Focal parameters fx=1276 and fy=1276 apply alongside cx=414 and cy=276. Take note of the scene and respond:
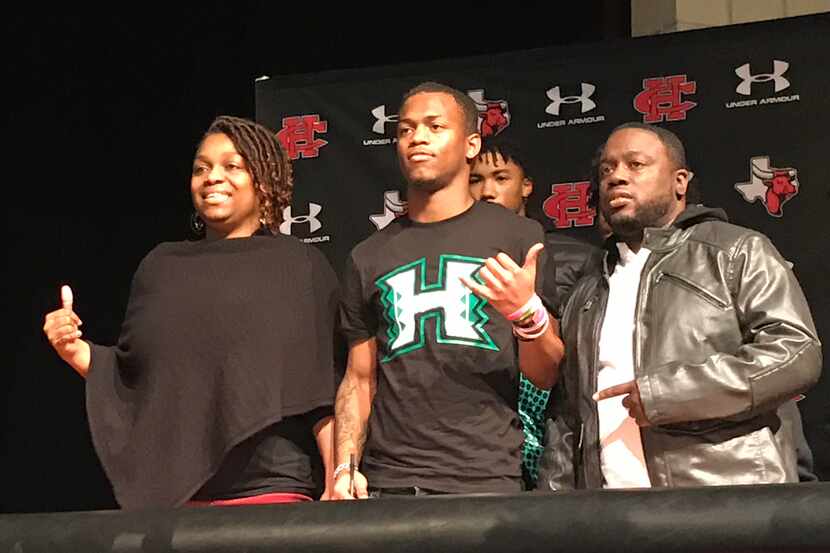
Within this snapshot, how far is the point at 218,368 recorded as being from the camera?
2.73m

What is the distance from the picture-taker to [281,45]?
5031 millimetres

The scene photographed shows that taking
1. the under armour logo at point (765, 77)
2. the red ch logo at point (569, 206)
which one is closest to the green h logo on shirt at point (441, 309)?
the red ch logo at point (569, 206)

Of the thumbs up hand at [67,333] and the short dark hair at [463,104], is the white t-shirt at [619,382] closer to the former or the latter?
the short dark hair at [463,104]

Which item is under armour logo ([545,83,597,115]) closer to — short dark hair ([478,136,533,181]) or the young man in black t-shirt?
short dark hair ([478,136,533,181])

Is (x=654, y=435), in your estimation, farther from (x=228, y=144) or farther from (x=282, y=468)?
(x=228, y=144)

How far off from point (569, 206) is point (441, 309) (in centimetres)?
134

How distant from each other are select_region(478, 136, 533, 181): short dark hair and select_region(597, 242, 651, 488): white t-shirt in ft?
3.54

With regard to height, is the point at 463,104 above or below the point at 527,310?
above

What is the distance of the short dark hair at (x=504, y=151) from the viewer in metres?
3.83

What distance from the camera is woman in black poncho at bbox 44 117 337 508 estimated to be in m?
2.69

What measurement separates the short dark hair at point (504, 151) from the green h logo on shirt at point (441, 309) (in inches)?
43.6

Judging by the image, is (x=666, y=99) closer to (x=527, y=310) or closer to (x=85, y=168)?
(x=527, y=310)

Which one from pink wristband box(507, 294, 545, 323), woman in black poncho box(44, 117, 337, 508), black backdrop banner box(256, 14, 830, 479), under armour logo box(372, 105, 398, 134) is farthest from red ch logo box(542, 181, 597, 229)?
pink wristband box(507, 294, 545, 323)

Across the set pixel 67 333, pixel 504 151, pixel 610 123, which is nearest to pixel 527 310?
pixel 67 333
